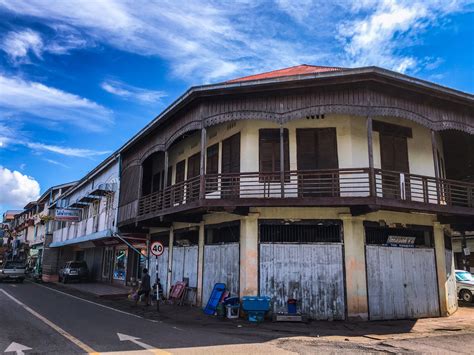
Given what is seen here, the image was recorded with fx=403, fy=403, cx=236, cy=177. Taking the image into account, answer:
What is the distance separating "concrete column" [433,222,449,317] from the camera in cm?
1508

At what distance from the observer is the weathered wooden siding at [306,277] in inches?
534

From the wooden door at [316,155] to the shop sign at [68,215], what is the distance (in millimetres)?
22451

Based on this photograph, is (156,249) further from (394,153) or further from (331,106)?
(394,153)

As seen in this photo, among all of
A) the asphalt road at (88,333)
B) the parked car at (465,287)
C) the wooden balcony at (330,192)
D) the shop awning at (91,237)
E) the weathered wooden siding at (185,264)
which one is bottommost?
the asphalt road at (88,333)

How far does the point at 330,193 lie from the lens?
13.9m

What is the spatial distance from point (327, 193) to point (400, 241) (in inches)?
138

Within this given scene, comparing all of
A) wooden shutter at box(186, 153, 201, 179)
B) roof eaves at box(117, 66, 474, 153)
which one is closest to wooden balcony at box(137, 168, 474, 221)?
wooden shutter at box(186, 153, 201, 179)

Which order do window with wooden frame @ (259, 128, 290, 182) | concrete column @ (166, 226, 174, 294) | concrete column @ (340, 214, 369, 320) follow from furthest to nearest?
concrete column @ (166, 226, 174, 294)
window with wooden frame @ (259, 128, 290, 182)
concrete column @ (340, 214, 369, 320)

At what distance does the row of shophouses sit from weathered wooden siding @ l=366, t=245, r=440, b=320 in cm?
5

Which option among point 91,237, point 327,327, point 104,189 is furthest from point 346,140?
point 91,237

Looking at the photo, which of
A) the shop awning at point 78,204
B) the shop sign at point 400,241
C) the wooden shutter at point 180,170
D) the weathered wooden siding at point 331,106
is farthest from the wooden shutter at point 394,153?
the shop awning at point 78,204

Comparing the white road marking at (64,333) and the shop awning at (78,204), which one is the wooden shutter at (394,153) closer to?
the white road marking at (64,333)

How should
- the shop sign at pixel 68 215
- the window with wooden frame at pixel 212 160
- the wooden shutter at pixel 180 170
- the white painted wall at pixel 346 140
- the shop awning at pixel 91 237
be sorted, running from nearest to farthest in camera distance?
the white painted wall at pixel 346 140, the window with wooden frame at pixel 212 160, the wooden shutter at pixel 180 170, the shop awning at pixel 91 237, the shop sign at pixel 68 215

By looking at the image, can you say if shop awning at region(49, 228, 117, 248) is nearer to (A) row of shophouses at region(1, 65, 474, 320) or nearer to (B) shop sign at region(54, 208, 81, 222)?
(B) shop sign at region(54, 208, 81, 222)
